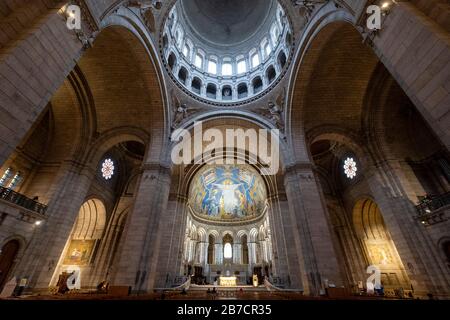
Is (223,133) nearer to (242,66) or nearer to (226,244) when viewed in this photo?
(242,66)

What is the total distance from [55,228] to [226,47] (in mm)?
21321

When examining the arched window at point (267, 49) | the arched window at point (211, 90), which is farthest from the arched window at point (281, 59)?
the arched window at point (211, 90)

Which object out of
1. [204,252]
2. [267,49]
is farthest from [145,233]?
[204,252]

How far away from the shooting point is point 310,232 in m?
9.68

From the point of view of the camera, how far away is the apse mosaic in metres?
26.8

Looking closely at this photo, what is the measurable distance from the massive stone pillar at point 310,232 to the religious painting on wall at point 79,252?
16.4 m

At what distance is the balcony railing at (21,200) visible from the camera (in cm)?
884

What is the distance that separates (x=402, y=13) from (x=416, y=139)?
11163 millimetres

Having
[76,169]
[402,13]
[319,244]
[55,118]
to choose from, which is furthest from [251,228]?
[402,13]

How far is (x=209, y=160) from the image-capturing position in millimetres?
19016

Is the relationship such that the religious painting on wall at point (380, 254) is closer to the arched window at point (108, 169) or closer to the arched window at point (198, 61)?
the arched window at point (198, 61)

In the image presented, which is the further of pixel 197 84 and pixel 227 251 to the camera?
pixel 227 251

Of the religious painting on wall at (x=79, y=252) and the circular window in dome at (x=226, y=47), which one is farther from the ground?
the circular window in dome at (x=226, y=47)
